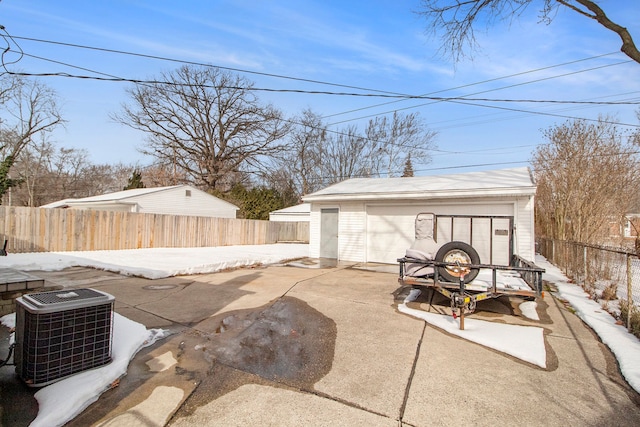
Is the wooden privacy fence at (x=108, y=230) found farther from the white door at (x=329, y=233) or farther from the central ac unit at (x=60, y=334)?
the central ac unit at (x=60, y=334)

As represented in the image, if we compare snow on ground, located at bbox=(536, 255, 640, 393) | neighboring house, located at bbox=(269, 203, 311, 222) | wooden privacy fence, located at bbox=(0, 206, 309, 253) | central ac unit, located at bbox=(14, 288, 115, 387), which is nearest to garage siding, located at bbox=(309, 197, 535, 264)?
snow on ground, located at bbox=(536, 255, 640, 393)

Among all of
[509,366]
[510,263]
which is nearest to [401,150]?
[510,263]

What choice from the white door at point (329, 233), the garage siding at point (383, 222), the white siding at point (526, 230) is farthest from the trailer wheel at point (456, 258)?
the white door at point (329, 233)

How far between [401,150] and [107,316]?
2960 centimetres

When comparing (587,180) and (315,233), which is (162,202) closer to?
(315,233)

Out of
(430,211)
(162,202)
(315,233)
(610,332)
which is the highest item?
(162,202)

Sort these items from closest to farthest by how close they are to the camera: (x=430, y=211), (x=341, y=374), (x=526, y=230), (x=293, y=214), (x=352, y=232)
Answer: (x=341, y=374), (x=526, y=230), (x=430, y=211), (x=352, y=232), (x=293, y=214)

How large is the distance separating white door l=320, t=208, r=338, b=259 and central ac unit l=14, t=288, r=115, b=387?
10.4 m

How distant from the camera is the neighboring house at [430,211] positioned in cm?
730

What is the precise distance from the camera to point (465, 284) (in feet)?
17.4

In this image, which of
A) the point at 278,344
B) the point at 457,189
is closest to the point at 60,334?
the point at 278,344

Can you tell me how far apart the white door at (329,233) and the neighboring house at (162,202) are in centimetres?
1248

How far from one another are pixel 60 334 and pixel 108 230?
43.2 ft

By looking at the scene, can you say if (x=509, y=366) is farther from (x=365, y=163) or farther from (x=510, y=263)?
(x=365, y=163)
